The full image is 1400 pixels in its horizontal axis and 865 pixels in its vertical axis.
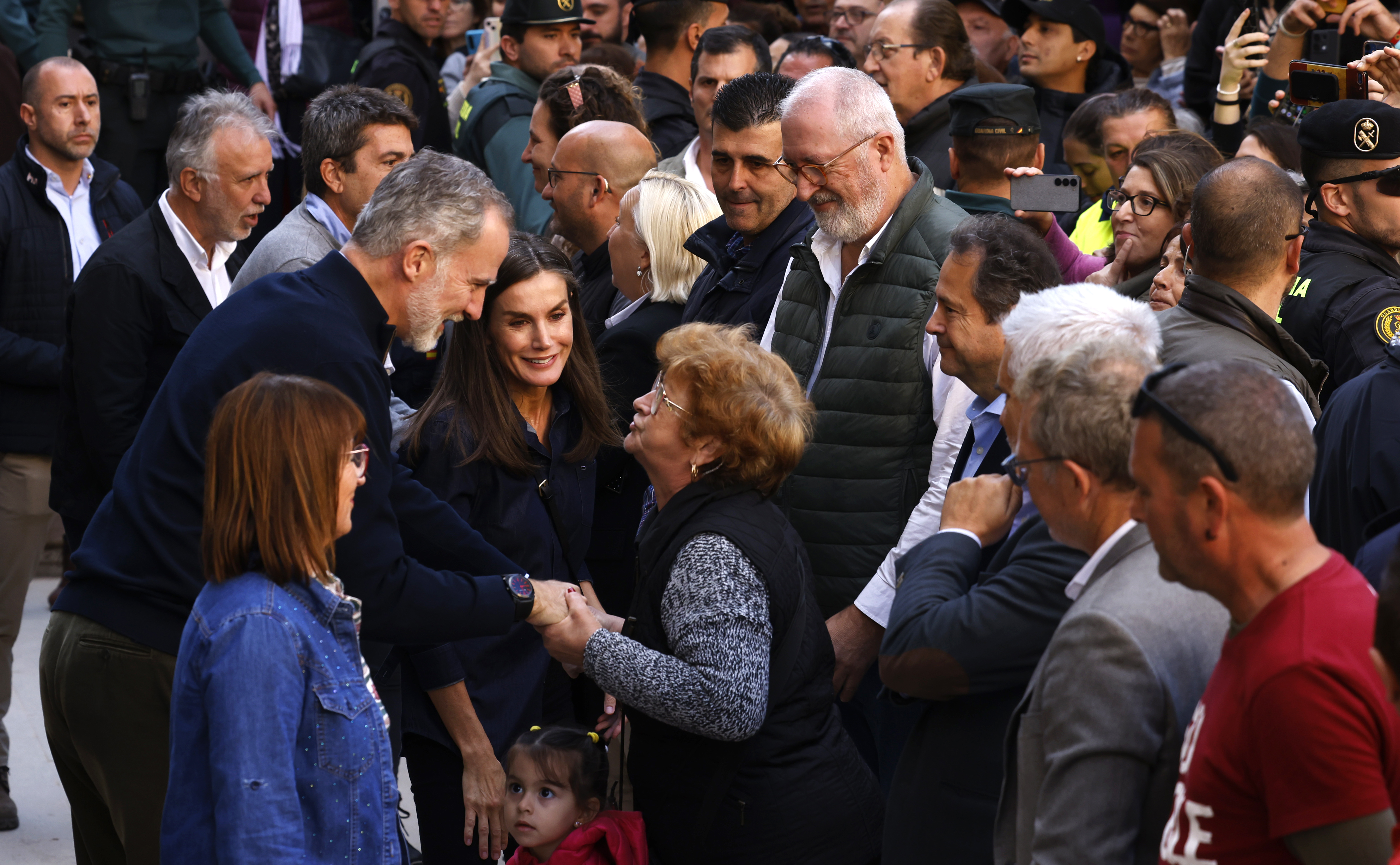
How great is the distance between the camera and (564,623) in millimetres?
2873

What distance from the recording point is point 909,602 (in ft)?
7.41

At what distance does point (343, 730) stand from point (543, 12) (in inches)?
206

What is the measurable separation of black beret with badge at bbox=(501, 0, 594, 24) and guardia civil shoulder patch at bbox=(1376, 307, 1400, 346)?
4.49 metres

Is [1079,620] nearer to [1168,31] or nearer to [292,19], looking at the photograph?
[1168,31]

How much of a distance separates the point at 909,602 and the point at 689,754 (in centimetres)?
64

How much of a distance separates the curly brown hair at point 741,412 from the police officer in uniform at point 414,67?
207 inches

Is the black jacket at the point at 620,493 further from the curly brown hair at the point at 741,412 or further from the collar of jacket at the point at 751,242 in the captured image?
the curly brown hair at the point at 741,412

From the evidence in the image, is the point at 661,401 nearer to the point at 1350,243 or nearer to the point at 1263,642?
the point at 1263,642

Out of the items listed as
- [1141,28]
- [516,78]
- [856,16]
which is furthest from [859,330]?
[1141,28]

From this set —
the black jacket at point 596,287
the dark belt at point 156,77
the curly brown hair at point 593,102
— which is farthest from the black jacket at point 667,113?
the dark belt at point 156,77

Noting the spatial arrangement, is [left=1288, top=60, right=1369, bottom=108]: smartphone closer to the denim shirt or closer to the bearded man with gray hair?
the bearded man with gray hair

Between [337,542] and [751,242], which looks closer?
[337,542]

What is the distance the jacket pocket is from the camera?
7.41ft

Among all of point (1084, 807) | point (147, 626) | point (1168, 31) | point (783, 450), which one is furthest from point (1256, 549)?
point (1168, 31)
